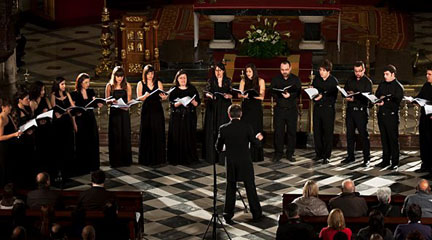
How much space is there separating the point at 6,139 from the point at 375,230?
547 centimetres

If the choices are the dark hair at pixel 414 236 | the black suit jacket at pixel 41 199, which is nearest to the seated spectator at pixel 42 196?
the black suit jacket at pixel 41 199

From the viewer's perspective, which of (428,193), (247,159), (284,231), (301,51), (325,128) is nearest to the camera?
(284,231)

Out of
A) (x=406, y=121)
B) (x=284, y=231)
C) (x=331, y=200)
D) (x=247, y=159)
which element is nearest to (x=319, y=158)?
(x=406, y=121)

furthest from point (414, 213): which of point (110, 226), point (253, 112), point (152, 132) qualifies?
point (152, 132)

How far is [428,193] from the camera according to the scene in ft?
36.8

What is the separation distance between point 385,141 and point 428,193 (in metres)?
3.58

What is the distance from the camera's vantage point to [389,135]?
48.0ft

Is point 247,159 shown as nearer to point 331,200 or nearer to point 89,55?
point 331,200

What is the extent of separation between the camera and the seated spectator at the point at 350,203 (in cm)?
1122

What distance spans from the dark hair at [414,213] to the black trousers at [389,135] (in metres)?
4.34

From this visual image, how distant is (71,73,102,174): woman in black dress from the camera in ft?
47.4

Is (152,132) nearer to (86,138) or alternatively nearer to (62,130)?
(86,138)

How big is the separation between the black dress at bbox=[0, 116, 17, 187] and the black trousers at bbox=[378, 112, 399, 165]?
204 inches

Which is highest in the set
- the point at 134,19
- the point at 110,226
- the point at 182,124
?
the point at 134,19
